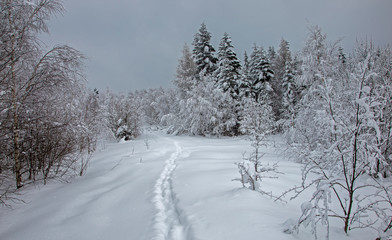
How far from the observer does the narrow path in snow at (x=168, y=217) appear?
2879mm

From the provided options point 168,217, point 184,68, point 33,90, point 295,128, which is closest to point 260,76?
point 184,68

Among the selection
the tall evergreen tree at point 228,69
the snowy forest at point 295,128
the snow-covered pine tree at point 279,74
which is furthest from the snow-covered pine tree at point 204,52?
the snowy forest at point 295,128

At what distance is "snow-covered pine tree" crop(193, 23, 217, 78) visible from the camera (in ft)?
85.9

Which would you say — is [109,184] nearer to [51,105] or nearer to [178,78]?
[51,105]

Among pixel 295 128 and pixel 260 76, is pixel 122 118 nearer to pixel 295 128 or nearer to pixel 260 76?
pixel 260 76

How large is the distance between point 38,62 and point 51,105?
1398 millimetres

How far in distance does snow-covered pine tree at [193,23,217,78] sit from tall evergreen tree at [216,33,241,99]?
1.80 meters

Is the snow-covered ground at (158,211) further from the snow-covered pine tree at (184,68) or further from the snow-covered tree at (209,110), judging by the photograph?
the snow-covered pine tree at (184,68)

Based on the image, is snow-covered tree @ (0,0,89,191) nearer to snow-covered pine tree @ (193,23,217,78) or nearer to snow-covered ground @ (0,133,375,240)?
snow-covered ground @ (0,133,375,240)

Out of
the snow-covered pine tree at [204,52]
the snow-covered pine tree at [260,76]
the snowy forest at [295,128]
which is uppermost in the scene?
the snow-covered pine tree at [204,52]

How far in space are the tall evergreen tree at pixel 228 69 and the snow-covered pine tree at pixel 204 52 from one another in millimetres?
1798

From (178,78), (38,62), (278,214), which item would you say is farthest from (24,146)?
(178,78)

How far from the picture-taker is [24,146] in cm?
660

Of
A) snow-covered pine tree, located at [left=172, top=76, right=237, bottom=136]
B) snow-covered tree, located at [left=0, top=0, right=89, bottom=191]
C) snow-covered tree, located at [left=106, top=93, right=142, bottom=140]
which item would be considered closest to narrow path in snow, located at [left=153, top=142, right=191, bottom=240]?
snow-covered tree, located at [left=0, top=0, right=89, bottom=191]
